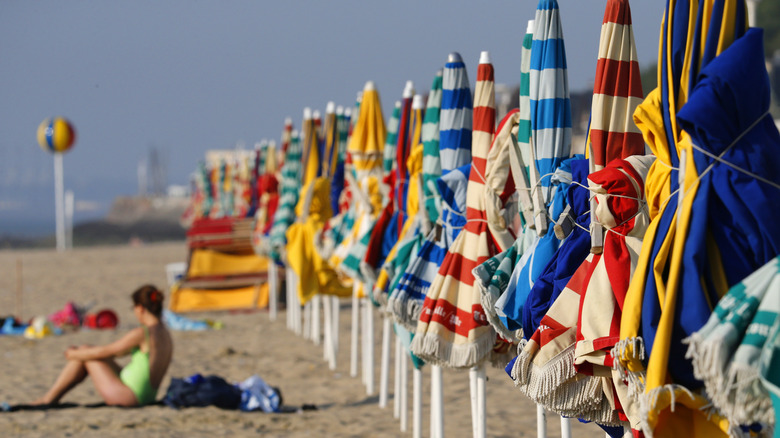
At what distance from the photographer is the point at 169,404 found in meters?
7.70

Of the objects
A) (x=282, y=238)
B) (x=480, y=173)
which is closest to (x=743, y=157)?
(x=480, y=173)

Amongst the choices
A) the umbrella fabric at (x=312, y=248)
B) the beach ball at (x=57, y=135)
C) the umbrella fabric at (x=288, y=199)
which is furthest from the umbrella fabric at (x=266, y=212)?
the beach ball at (x=57, y=135)

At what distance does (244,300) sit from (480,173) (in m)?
11.3

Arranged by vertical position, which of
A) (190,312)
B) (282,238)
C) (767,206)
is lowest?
(190,312)

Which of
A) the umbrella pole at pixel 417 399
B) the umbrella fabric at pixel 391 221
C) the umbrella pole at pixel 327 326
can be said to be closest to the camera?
the umbrella pole at pixel 417 399

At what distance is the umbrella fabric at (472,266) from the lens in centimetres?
453

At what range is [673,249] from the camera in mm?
2781

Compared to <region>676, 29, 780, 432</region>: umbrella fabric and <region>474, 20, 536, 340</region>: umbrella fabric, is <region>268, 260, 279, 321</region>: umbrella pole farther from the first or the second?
<region>676, 29, 780, 432</region>: umbrella fabric

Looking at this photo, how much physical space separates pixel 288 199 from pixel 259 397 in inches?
179

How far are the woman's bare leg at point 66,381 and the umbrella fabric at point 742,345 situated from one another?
6338mm

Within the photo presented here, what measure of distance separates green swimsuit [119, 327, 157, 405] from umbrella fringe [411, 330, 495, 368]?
12.3 feet

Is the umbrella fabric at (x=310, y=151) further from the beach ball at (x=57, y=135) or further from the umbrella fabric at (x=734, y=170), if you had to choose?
the beach ball at (x=57, y=135)

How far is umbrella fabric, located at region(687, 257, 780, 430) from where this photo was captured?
7.58 feet

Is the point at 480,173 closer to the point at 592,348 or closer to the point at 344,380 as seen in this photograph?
the point at 592,348
